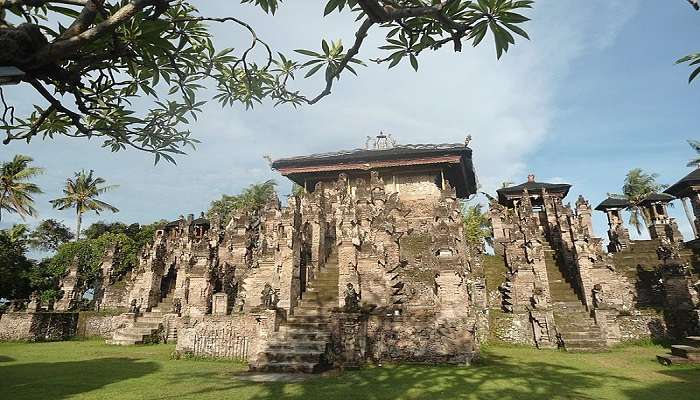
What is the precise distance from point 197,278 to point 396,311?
7197mm

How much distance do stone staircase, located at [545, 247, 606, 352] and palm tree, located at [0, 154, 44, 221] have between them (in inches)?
1552

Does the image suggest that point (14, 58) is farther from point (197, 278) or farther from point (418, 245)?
point (418, 245)

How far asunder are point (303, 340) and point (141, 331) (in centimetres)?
1271

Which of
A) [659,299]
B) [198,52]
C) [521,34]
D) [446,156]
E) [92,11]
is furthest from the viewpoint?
[446,156]

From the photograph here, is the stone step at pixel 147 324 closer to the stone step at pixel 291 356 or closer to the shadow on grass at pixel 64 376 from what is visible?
the shadow on grass at pixel 64 376

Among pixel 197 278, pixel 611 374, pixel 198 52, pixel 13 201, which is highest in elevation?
pixel 13 201

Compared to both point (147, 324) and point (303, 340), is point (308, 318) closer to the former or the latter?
point (303, 340)

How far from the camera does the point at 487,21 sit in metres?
3.34

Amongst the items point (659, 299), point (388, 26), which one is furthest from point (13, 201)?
point (659, 299)

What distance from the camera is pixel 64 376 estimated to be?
1020cm

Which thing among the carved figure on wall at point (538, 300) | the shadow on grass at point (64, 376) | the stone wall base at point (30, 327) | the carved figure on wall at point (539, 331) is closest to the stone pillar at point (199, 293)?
the shadow on grass at point (64, 376)

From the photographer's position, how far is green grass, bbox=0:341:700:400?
7.74 m

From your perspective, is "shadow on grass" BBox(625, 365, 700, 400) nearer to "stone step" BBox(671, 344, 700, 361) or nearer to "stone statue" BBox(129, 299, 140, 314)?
"stone step" BBox(671, 344, 700, 361)

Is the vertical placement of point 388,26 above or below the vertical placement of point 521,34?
above
